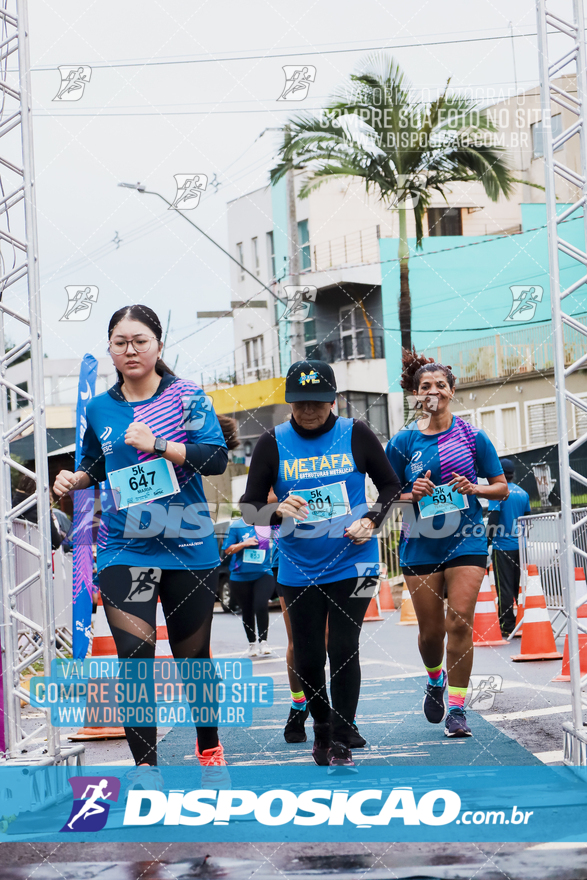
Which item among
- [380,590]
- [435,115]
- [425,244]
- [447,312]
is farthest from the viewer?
[425,244]

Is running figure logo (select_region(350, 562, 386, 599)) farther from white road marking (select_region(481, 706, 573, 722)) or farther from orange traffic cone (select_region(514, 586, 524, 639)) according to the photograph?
orange traffic cone (select_region(514, 586, 524, 639))

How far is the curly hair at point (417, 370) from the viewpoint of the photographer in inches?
241

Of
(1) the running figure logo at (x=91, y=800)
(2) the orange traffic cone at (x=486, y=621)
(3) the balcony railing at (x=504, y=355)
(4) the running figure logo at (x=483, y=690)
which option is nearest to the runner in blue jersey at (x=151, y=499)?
(1) the running figure logo at (x=91, y=800)

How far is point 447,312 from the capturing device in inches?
1262

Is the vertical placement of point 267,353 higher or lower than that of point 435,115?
lower

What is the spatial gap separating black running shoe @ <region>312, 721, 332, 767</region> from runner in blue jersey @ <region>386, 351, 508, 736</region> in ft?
3.11

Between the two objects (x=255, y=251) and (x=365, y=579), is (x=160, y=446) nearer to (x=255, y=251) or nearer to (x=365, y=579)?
(x=365, y=579)

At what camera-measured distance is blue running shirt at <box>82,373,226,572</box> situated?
170 inches

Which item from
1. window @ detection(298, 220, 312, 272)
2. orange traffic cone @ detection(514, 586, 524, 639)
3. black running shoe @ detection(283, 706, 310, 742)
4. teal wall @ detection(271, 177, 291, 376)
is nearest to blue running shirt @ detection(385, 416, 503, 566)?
black running shoe @ detection(283, 706, 310, 742)

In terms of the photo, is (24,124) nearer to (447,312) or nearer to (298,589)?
(298,589)

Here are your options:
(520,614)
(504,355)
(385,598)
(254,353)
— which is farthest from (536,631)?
(254,353)

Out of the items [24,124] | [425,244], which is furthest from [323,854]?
[425,244]

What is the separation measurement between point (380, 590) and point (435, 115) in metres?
9.32

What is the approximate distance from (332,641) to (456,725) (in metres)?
1.19
